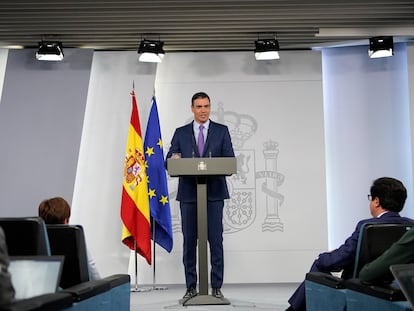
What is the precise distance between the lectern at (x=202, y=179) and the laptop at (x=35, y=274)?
8.13ft

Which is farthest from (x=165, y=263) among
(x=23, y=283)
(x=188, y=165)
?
(x=23, y=283)

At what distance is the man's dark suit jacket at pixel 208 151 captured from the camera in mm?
5559

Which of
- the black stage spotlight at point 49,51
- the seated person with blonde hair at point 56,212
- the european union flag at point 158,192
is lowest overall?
the seated person with blonde hair at point 56,212

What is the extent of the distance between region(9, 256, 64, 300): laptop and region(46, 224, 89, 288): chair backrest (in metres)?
0.44

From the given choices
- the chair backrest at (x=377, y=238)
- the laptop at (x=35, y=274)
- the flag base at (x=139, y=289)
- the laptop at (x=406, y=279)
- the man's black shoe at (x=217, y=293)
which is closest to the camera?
the laptop at (x=406, y=279)

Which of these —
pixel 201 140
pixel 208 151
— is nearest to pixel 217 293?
pixel 208 151

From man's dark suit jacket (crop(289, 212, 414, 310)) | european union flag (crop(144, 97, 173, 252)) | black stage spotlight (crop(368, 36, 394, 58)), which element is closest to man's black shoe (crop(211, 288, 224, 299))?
european union flag (crop(144, 97, 173, 252))

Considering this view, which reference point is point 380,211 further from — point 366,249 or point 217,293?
point 217,293

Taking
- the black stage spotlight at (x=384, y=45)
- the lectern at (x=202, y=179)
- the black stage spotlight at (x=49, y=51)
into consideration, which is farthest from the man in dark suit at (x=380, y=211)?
the black stage spotlight at (x=49, y=51)

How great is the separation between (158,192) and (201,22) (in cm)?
188

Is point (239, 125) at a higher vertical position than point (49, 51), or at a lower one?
lower

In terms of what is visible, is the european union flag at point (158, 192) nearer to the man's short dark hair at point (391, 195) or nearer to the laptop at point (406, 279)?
the man's short dark hair at point (391, 195)

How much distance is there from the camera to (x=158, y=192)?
22.8 ft

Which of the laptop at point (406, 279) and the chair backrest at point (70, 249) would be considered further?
the chair backrest at point (70, 249)
